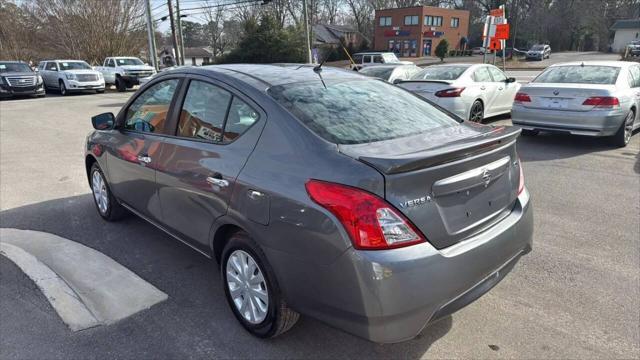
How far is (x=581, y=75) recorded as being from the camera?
8242 mm

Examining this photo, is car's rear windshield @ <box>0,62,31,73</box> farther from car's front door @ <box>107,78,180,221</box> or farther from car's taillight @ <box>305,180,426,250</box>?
car's taillight @ <box>305,180,426,250</box>

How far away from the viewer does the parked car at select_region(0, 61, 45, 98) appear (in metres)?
20.1

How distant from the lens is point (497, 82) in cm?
1062

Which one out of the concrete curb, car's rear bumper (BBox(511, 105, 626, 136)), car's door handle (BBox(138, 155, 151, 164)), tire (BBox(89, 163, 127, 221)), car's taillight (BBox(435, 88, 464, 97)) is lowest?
the concrete curb

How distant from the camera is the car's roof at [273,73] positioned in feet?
9.78

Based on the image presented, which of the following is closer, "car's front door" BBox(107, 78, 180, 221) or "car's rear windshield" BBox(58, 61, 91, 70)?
"car's front door" BBox(107, 78, 180, 221)

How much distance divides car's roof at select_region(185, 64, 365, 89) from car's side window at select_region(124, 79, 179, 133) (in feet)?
0.59

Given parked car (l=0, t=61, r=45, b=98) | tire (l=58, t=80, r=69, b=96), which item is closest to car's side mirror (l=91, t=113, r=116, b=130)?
parked car (l=0, t=61, r=45, b=98)

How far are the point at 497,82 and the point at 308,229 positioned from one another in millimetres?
9758

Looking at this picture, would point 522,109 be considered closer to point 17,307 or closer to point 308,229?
point 308,229

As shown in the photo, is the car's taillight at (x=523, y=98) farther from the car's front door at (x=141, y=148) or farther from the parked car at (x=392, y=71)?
the car's front door at (x=141, y=148)

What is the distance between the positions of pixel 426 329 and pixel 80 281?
2683 mm

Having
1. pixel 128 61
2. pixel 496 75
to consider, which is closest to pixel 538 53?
pixel 128 61

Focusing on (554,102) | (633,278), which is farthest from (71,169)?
(554,102)
